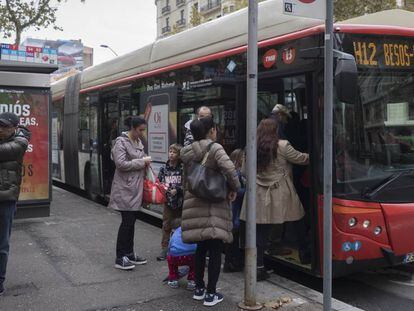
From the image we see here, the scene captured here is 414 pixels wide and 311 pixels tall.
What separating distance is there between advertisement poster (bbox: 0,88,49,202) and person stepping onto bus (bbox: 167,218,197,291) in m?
3.92

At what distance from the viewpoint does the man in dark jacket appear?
470 cm

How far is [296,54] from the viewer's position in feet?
17.1

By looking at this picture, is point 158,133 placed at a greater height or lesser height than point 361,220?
greater

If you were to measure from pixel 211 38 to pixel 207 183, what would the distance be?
3.04 metres

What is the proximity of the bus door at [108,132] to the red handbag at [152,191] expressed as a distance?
419 centimetres

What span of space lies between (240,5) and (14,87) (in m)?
19.0

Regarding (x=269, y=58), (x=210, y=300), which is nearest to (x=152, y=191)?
(x=210, y=300)

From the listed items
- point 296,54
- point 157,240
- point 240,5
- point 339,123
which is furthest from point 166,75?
point 240,5

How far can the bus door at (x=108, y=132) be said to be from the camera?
9914mm

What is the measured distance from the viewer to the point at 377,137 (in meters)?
5.02

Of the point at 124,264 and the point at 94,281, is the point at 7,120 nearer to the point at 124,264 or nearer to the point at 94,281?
the point at 94,281

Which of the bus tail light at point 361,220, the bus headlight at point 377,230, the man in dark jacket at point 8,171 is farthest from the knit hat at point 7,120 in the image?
the bus headlight at point 377,230

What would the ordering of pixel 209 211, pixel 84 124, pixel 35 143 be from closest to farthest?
pixel 209 211, pixel 35 143, pixel 84 124

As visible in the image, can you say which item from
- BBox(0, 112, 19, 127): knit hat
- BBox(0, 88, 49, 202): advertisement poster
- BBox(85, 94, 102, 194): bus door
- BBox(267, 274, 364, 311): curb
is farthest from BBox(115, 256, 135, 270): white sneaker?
BBox(85, 94, 102, 194): bus door
